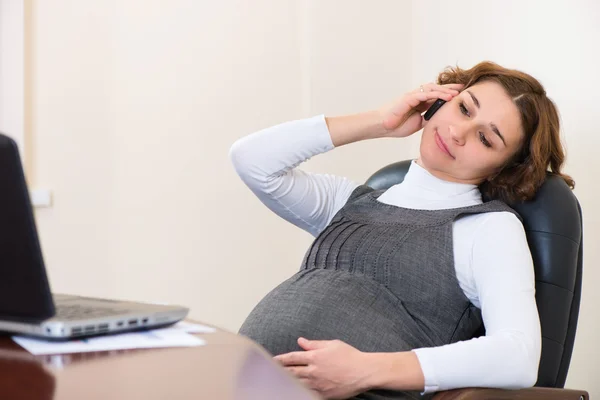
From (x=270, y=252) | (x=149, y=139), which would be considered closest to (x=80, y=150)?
(x=149, y=139)

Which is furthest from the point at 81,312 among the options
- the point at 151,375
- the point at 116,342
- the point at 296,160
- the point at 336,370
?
the point at 296,160

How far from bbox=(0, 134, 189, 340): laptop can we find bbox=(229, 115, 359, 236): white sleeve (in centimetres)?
108

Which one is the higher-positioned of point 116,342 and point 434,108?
point 434,108

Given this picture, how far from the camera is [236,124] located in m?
3.08

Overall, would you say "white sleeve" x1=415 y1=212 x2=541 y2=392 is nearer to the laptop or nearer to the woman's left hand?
the woman's left hand

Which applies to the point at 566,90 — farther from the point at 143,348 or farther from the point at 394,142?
the point at 143,348

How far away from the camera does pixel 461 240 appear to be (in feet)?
5.35

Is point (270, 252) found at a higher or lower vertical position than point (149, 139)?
lower

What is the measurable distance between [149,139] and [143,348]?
2325 mm

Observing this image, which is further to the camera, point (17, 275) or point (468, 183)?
point (468, 183)

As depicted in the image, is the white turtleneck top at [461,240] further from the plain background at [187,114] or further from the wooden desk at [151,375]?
the plain background at [187,114]

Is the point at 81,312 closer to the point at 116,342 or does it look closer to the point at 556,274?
the point at 116,342

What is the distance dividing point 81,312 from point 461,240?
0.99 meters

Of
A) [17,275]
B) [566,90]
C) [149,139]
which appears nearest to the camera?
[17,275]
